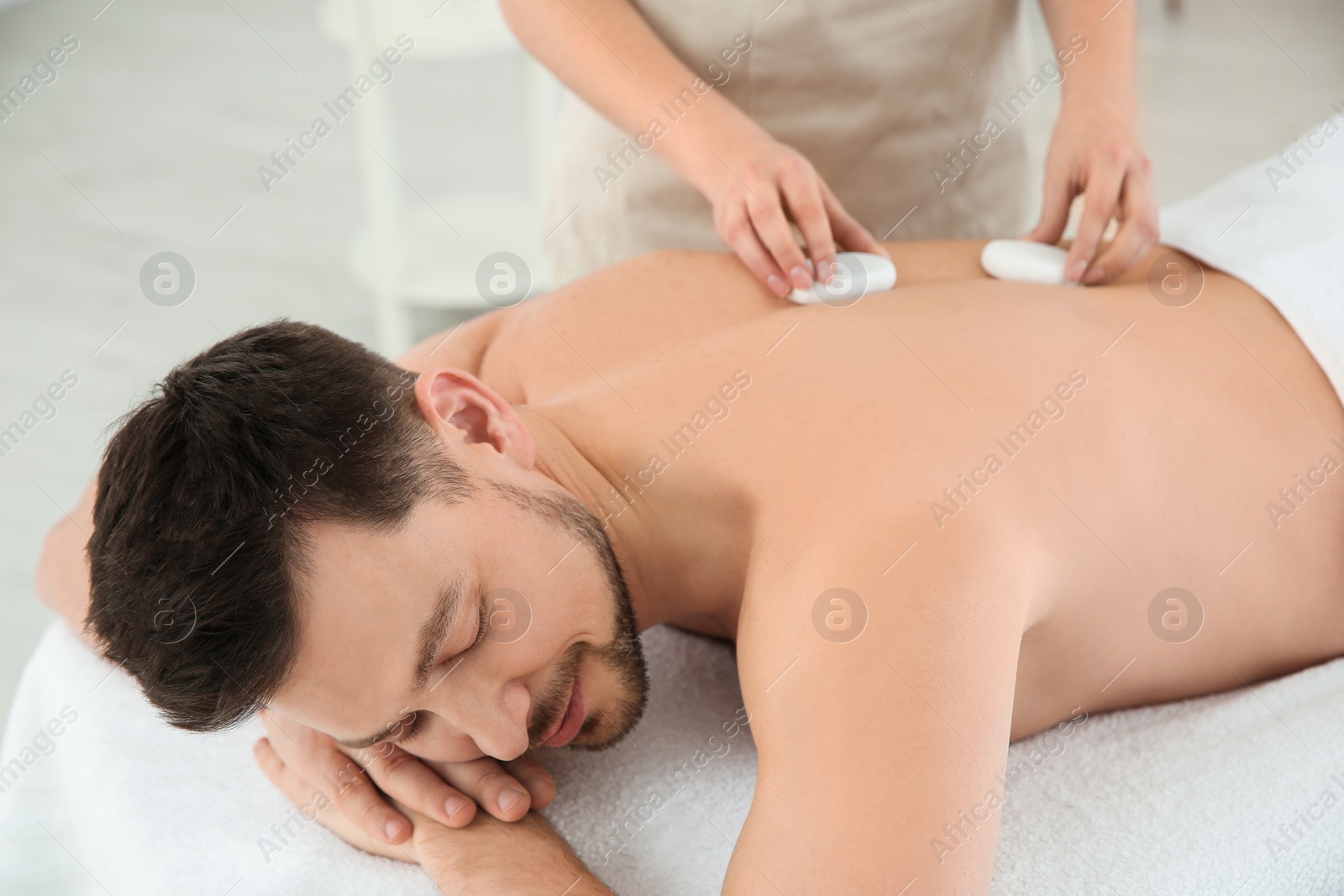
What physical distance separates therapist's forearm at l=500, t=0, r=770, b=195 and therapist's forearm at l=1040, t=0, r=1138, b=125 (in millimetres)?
353

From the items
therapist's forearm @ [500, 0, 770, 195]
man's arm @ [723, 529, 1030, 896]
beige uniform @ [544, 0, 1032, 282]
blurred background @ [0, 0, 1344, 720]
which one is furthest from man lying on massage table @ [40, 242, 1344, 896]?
blurred background @ [0, 0, 1344, 720]

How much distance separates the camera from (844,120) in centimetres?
149

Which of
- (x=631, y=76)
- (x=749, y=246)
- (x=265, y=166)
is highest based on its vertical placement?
(x=631, y=76)

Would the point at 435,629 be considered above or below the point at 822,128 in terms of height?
above

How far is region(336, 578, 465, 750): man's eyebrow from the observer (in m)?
0.94

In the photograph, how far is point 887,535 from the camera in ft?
3.11

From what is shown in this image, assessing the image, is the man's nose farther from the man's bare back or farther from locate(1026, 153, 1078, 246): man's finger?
locate(1026, 153, 1078, 246): man's finger

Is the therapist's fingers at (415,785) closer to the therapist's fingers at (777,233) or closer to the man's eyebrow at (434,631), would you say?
the man's eyebrow at (434,631)

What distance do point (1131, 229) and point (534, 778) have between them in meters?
0.80

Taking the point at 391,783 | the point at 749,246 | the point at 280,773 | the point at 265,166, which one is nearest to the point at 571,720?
the point at 391,783

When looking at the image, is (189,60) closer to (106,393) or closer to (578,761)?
(106,393)

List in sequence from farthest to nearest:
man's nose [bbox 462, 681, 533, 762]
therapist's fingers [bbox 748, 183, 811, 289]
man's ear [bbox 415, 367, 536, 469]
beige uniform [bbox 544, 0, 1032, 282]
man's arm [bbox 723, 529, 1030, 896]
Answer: beige uniform [bbox 544, 0, 1032, 282], therapist's fingers [bbox 748, 183, 811, 289], man's ear [bbox 415, 367, 536, 469], man's nose [bbox 462, 681, 533, 762], man's arm [bbox 723, 529, 1030, 896]

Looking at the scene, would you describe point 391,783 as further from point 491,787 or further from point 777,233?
point 777,233

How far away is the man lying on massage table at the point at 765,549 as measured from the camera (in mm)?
891
